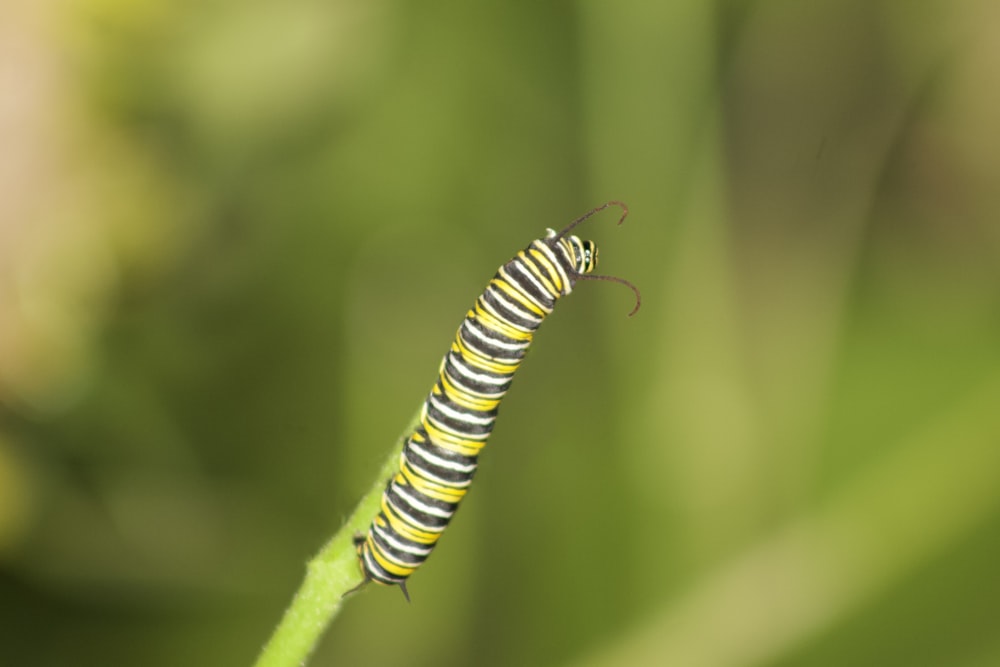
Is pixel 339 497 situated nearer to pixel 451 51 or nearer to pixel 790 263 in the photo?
pixel 451 51

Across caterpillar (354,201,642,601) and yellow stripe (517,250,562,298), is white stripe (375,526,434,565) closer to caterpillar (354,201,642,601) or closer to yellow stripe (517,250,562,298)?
caterpillar (354,201,642,601)

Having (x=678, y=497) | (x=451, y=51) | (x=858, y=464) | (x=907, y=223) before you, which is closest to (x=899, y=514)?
(x=858, y=464)

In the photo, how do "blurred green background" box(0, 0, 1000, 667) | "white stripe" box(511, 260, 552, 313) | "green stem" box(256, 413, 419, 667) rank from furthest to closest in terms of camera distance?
"blurred green background" box(0, 0, 1000, 667), "white stripe" box(511, 260, 552, 313), "green stem" box(256, 413, 419, 667)

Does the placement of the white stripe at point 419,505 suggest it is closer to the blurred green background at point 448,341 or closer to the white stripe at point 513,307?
the white stripe at point 513,307

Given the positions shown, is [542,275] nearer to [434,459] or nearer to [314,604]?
[434,459]

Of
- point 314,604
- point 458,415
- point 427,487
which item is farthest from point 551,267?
point 314,604

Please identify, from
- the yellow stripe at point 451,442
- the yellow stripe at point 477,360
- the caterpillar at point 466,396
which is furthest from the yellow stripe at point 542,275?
the yellow stripe at point 451,442

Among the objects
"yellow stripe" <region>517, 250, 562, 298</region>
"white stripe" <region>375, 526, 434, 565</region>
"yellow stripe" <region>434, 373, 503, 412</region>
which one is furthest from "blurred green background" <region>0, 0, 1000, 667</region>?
"yellow stripe" <region>517, 250, 562, 298</region>
